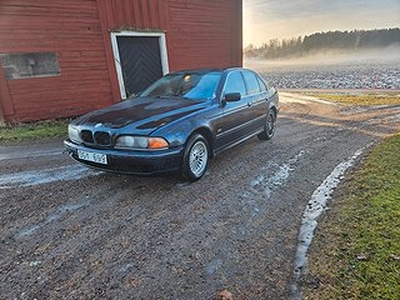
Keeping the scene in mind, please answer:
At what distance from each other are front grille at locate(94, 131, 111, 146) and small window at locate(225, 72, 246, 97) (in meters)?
2.18

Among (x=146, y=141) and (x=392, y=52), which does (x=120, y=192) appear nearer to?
(x=146, y=141)

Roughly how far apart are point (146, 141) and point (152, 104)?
1.13m

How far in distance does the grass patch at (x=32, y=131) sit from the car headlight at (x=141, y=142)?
4.43 metres

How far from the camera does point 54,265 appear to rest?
2682 millimetres

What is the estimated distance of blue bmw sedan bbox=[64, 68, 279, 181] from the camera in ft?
12.3

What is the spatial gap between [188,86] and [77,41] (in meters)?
5.48

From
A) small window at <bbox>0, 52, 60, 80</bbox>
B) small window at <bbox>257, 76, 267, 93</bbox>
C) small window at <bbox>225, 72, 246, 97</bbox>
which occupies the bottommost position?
small window at <bbox>257, 76, 267, 93</bbox>

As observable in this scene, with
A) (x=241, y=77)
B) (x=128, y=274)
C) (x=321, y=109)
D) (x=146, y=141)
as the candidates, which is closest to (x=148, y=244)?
(x=128, y=274)

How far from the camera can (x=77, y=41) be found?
880 cm

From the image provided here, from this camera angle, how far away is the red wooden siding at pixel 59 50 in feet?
25.9

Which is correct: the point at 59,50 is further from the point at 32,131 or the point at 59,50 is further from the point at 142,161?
the point at 142,161

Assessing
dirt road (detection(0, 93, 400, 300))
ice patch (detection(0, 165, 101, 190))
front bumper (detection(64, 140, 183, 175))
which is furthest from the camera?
ice patch (detection(0, 165, 101, 190))

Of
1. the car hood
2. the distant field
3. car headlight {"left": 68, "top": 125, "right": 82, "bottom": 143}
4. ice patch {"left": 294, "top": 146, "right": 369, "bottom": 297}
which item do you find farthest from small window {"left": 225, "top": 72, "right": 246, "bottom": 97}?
the distant field

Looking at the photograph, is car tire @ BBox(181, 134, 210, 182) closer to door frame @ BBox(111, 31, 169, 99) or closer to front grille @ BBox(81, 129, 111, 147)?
front grille @ BBox(81, 129, 111, 147)
